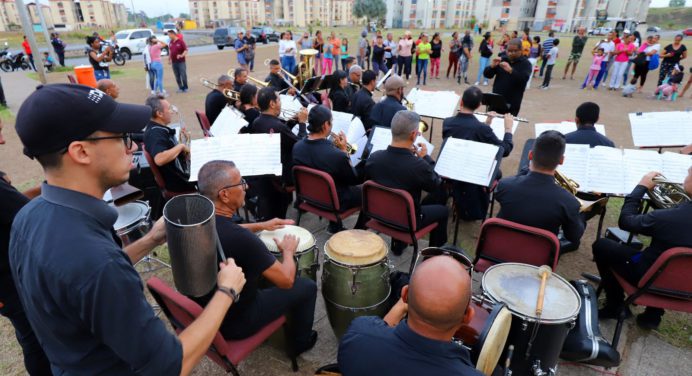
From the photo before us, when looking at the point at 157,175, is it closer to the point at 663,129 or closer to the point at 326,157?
the point at 326,157

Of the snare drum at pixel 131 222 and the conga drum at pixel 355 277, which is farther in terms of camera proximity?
the snare drum at pixel 131 222

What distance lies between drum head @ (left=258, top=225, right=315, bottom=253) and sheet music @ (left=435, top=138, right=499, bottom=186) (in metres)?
1.78

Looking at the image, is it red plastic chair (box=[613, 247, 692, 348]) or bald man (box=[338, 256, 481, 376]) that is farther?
red plastic chair (box=[613, 247, 692, 348])

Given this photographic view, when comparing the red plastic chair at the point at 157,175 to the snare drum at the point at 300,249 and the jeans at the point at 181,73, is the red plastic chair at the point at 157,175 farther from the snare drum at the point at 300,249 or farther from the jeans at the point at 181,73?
the jeans at the point at 181,73

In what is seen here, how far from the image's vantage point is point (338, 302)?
2945 millimetres

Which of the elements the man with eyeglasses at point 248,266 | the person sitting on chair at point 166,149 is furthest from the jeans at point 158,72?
the man with eyeglasses at point 248,266

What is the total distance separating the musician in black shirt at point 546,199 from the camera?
306 centimetres

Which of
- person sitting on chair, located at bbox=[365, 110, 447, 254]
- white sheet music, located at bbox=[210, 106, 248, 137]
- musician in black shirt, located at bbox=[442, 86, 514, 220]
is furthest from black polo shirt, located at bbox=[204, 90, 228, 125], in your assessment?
musician in black shirt, located at bbox=[442, 86, 514, 220]

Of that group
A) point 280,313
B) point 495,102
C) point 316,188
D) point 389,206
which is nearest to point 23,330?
point 280,313

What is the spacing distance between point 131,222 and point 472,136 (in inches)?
156

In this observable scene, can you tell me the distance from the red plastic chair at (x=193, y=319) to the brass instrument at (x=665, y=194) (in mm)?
3485

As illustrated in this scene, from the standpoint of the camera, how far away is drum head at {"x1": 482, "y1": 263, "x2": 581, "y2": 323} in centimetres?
227

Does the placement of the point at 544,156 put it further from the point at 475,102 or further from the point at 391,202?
the point at 475,102

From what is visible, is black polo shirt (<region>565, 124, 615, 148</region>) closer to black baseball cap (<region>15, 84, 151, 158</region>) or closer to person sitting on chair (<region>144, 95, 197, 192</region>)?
person sitting on chair (<region>144, 95, 197, 192</region>)
